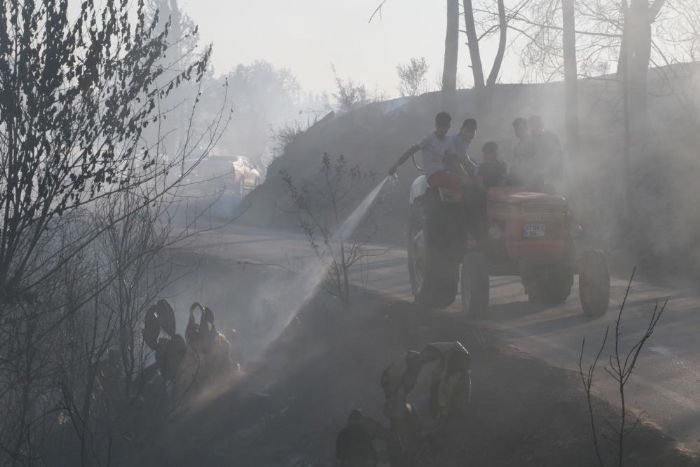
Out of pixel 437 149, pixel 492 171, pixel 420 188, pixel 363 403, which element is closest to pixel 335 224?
pixel 420 188

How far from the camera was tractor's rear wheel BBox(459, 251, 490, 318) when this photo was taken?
1058 centimetres

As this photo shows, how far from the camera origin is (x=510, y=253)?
1055cm

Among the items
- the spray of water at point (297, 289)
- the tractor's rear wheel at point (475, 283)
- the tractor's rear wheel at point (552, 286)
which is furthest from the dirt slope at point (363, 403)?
the tractor's rear wheel at point (552, 286)

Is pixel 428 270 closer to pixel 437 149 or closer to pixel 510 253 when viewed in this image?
pixel 510 253

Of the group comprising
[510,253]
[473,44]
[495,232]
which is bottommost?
[510,253]

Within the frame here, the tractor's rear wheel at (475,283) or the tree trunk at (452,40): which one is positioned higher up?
the tree trunk at (452,40)

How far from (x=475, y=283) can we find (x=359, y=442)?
349cm

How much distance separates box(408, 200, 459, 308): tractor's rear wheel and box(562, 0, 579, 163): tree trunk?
9.24 meters

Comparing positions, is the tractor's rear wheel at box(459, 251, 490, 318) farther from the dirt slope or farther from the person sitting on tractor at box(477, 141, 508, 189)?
the person sitting on tractor at box(477, 141, 508, 189)

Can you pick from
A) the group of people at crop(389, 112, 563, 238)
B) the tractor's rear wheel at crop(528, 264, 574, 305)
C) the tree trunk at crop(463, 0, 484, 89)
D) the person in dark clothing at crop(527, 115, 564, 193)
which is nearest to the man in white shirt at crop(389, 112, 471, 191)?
the group of people at crop(389, 112, 563, 238)

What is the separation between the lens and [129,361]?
1320cm

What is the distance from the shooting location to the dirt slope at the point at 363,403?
6.91 meters

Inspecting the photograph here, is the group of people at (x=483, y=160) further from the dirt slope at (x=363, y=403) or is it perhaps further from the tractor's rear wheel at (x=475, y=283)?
the dirt slope at (x=363, y=403)

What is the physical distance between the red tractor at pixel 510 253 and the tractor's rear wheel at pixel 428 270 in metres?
0.01
